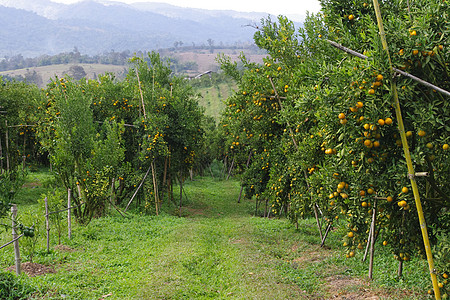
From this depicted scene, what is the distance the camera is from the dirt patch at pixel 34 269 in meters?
6.92

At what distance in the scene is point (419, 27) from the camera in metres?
3.74

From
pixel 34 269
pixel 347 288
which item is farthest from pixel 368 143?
pixel 34 269

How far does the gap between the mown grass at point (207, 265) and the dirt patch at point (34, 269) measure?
0.17 m

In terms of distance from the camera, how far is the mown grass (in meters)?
6.07

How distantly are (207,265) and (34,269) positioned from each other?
3.40m

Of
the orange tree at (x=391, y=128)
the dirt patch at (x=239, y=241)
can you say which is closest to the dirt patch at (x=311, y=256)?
the dirt patch at (x=239, y=241)

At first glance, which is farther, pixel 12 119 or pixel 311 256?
pixel 12 119

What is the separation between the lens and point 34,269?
709cm

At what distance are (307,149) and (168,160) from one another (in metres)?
8.90

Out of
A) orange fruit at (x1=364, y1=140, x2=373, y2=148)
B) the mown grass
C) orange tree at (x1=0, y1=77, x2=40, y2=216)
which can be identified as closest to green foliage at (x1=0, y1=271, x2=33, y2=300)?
the mown grass

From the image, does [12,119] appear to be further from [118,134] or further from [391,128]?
[391,128]

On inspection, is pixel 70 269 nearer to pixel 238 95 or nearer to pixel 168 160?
pixel 238 95

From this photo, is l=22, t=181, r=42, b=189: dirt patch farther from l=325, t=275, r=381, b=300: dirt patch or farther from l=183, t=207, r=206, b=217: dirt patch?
l=325, t=275, r=381, b=300: dirt patch

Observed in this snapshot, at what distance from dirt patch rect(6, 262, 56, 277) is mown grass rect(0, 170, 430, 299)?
0.57 ft
